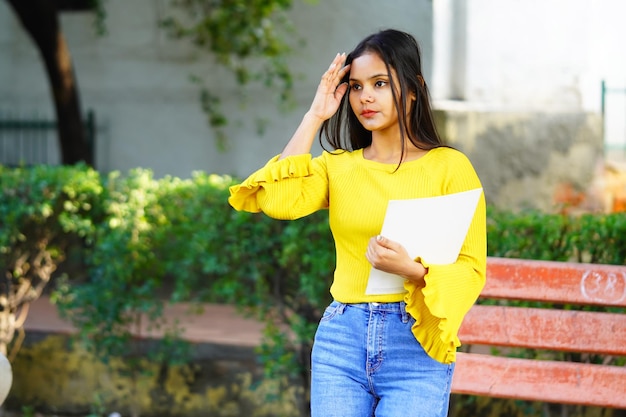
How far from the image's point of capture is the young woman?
Answer: 240 cm

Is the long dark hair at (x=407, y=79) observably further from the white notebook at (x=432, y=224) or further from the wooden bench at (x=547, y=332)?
the wooden bench at (x=547, y=332)

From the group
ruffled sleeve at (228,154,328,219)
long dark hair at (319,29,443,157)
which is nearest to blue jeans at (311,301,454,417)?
ruffled sleeve at (228,154,328,219)

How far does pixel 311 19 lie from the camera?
8.22 metres

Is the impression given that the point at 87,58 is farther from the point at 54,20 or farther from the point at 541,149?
the point at 541,149

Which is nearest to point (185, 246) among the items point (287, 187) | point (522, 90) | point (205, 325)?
point (205, 325)

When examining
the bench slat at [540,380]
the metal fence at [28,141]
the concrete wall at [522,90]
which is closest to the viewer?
the bench slat at [540,380]

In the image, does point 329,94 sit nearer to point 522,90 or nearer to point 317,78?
point 522,90

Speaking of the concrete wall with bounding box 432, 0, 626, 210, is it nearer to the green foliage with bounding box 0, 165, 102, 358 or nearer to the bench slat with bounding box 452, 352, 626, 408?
the green foliage with bounding box 0, 165, 102, 358

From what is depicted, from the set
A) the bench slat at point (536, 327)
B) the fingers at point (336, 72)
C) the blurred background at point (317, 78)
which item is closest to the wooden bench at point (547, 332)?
the bench slat at point (536, 327)

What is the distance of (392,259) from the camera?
232 cm

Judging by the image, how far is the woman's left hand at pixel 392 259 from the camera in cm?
232

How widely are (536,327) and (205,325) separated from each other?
3.00m

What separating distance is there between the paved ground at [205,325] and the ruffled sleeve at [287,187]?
246 cm

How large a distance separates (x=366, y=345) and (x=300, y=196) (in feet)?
1.50
